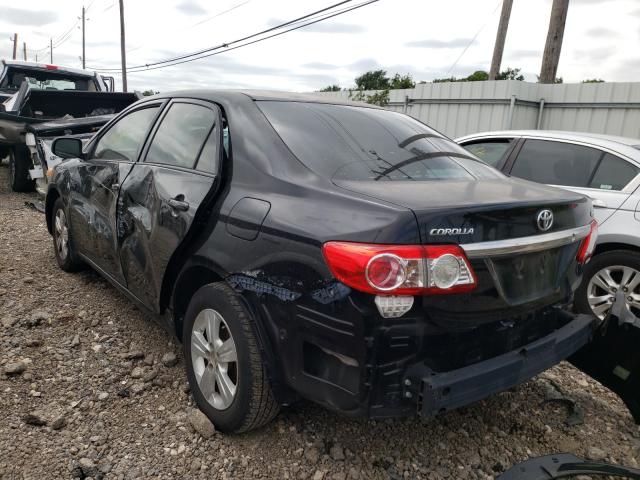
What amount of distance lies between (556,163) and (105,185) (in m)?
3.56

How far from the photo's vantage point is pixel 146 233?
2.94 m

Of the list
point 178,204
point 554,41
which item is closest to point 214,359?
point 178,204

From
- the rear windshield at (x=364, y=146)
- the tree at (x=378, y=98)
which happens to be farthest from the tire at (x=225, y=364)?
the tree at (x=378, y=98)

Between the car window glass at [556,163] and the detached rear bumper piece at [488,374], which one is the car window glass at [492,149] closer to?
the car window glass at [556,163]

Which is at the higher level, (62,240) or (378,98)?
(378,98)

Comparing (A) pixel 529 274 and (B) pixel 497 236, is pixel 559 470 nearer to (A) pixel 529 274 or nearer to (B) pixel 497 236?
(A) pixel 529 274

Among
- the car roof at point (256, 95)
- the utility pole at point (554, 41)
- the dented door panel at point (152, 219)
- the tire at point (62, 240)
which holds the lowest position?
the tire at point (62, 240)

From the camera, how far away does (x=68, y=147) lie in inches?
160

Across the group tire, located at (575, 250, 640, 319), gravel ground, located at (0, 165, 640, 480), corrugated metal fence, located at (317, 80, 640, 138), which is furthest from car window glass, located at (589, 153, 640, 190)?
corrugated metal fence, located at (317, 80, 640, 138)

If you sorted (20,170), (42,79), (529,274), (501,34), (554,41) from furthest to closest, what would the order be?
(501,34)
(42,79)
(554,41)
(20,170)
(529,274)

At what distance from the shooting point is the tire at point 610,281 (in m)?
3.86

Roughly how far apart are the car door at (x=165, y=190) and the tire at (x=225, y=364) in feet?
1.24

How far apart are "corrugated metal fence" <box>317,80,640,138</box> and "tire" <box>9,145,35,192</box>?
7215mm

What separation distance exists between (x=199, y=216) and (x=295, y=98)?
3.00 feet
